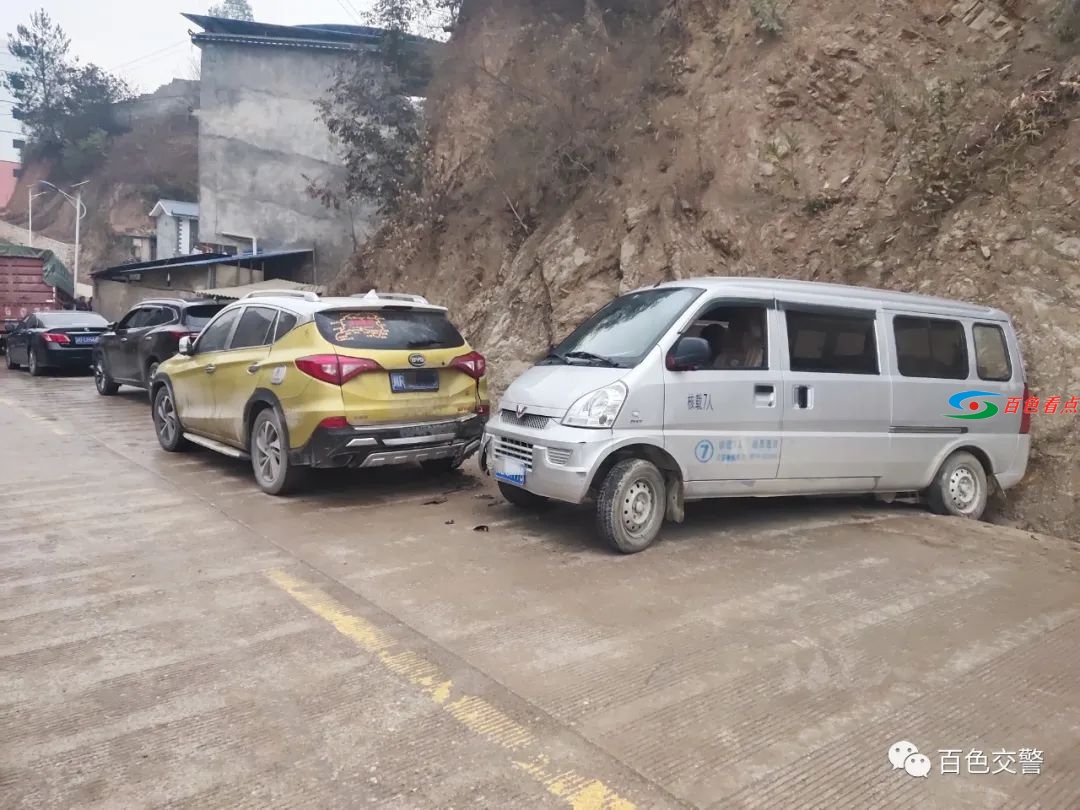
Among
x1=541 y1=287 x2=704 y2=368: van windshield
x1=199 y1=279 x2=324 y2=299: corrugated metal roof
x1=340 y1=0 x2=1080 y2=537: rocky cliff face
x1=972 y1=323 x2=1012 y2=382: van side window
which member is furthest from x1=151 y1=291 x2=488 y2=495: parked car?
x1=199 y1=279 x2=324 y2=299: corrugated metal roof

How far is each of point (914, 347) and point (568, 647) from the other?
4372mm

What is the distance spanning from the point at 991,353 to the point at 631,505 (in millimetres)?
3895

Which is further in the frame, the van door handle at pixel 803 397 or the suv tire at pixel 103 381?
the suv tire at pixel 103 381

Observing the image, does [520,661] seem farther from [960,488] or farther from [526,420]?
[960,488]

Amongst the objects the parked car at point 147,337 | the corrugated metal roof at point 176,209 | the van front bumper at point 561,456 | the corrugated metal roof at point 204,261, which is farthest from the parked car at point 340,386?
the corrugated metal roof at point 176,209

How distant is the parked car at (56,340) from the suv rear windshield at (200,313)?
5207 millimetres

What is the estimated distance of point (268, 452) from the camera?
283 inches

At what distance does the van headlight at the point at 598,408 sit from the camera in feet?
17.7

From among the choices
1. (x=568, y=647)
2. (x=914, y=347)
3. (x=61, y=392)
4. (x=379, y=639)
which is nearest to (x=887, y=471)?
(x=914, y=347)

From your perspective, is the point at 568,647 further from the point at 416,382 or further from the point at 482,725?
the point at 416,382

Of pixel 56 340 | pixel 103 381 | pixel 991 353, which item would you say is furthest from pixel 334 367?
pixel 56 340

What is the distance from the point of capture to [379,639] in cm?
405

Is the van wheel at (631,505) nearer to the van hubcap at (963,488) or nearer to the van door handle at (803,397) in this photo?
the van door handle at (803,397)

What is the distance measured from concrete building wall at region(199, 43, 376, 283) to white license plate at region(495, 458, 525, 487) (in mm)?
19980
